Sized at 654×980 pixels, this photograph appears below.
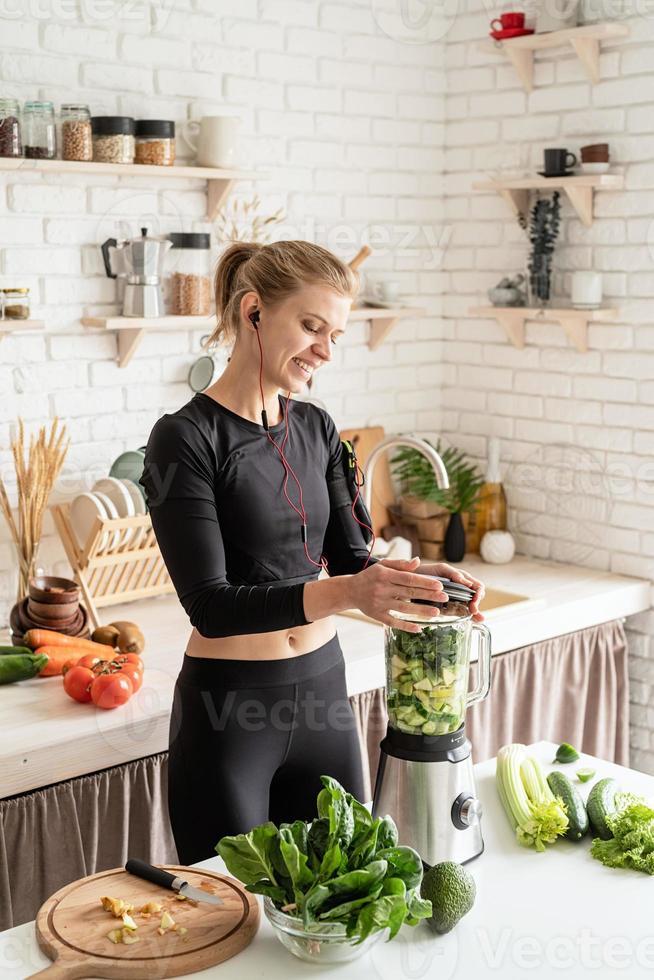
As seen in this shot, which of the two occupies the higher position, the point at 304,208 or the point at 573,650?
the point at 304,208

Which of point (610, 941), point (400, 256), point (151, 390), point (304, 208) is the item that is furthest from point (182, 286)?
point (610, 941)

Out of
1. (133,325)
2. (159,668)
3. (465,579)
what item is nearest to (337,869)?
(465,579)

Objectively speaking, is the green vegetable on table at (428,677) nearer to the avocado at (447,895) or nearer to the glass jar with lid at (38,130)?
the avocado at (447,895)

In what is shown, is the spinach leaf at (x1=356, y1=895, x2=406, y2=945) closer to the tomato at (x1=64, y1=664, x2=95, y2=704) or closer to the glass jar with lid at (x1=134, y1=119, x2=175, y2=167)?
the tomato at (x1=64, y1=664, x2=95, y2=704)

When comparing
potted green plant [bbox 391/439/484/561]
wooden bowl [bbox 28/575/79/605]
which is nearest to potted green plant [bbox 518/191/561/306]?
potted green plant [bbox 391/439/484/561]

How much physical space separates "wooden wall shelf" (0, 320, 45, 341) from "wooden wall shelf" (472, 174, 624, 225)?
1.54 meters

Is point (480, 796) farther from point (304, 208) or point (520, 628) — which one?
point (304, 208)

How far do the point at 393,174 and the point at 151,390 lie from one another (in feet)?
3.82

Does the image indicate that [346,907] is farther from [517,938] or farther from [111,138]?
[111,138]

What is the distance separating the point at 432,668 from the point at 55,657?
1228mm

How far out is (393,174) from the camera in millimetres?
3779

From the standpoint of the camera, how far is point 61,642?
270 cm

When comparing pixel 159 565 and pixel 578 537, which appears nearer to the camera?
pixel 159 565

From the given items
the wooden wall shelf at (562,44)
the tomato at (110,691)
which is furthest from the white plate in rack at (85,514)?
the wooden wall shelf at (562,44)
